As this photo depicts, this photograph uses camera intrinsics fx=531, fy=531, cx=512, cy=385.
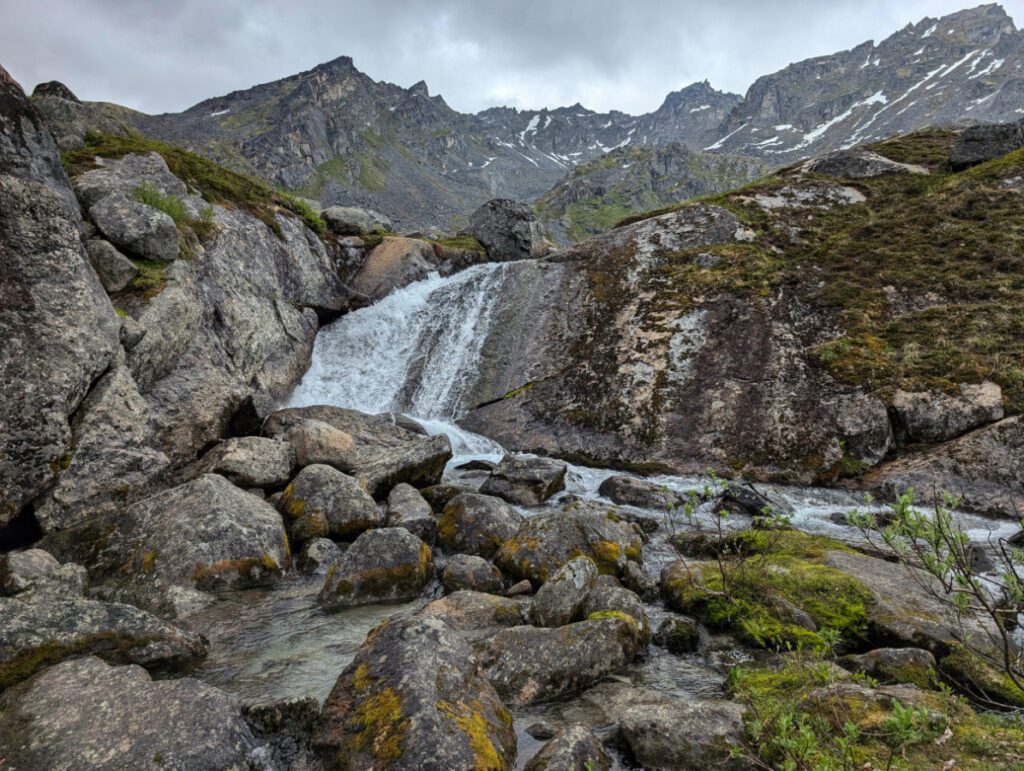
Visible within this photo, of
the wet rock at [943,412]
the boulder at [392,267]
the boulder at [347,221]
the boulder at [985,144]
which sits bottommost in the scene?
the wet rock at [943,412]

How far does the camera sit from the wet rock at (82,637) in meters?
5.87

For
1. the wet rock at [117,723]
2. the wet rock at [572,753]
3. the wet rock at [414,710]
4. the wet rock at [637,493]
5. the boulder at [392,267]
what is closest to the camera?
the wet rock at [117,723]

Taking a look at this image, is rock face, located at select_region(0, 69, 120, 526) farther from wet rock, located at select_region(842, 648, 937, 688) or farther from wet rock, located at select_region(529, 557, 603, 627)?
wet rock, located at select_region(842, 648, 937, 688)

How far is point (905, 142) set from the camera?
37031 mm

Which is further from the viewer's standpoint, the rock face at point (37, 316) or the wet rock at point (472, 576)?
the rock face at point (37, 316)

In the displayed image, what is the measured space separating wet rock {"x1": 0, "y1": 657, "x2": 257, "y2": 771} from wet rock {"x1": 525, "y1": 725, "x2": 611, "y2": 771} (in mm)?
2805

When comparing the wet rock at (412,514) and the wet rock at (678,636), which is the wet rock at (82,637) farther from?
the wet rock at (678,636)

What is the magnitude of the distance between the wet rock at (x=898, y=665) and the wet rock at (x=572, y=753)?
384cm

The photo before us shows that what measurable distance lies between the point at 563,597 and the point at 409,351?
22904 mm

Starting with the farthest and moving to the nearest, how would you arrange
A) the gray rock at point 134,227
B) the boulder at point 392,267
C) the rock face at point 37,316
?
the boulder at point 392,267
the gray rock at point 134,227
the rock face at point 37,316

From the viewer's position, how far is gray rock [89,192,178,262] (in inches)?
665

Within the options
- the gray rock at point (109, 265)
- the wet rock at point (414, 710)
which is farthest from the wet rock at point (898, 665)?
the gray rock at point (109, 265)

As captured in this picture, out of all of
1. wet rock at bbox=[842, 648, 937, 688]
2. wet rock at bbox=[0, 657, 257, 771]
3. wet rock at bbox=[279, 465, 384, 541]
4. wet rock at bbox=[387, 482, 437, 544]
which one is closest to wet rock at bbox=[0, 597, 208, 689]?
wet rock at bbox=[0, 657, 257, 771]

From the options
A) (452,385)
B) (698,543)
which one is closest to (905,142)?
(452,385)
